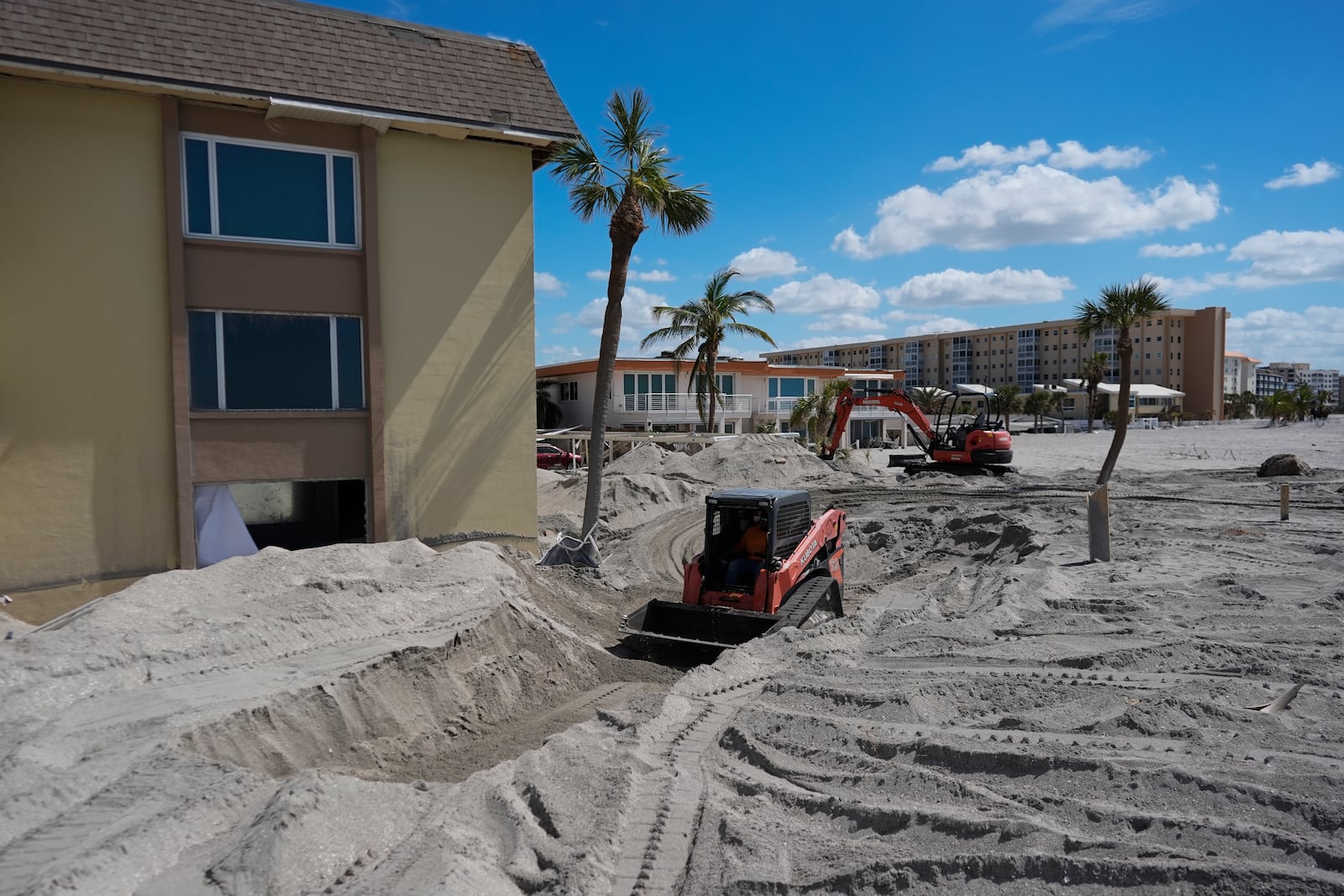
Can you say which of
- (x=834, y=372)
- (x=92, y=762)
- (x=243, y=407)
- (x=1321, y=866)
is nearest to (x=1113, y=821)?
(x=1321, y=866)

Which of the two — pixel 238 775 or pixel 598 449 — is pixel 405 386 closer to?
pixel 598 449

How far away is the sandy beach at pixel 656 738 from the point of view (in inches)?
201

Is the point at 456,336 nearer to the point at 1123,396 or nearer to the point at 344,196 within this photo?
the point at 344,196

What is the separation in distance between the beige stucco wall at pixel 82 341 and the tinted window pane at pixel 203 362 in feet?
1.09

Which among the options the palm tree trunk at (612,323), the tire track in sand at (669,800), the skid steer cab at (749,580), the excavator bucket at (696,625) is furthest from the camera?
the palm tree trunk at (612,323)

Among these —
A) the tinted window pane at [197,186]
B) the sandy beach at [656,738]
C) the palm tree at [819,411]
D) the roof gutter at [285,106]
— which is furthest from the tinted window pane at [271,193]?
the palm tree at [819,411]

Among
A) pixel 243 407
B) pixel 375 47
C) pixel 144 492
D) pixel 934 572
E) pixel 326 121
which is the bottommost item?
pixel 934 572

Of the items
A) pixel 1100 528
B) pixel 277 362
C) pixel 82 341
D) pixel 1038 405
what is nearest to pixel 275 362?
pixel 277 362

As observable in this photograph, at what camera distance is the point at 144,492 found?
479 inches

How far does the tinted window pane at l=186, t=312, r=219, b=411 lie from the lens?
12438 mm

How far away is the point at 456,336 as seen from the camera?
46.6 ft

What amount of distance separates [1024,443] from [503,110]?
44659 millimetres

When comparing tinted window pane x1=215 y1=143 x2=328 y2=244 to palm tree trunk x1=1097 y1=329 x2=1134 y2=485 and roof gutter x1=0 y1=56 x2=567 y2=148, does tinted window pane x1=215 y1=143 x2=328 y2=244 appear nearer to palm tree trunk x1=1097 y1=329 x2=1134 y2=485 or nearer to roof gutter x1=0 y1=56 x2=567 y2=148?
roof gutter x1=0 y1=56 x2=567 y2=148

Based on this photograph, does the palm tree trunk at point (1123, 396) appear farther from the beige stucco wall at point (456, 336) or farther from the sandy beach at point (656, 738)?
the beige stucco wall at point (456, 336)
